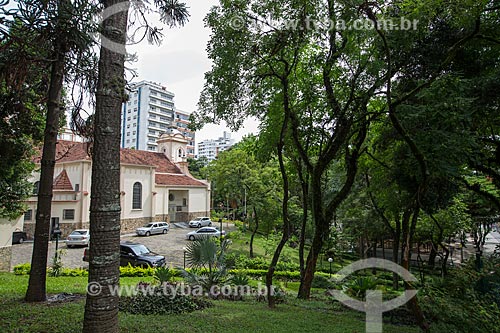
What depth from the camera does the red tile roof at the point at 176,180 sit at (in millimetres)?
30569

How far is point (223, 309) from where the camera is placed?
6652mm

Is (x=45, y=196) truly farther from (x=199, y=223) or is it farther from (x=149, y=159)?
(x=149, y=159)

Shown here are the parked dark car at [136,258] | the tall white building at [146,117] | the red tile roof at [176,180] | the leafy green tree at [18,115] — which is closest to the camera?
the leafy green tree at [18,115]

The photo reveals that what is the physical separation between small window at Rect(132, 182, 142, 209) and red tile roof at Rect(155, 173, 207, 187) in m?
2.33

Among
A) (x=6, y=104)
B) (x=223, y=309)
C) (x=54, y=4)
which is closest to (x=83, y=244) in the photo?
(x=6, y=104)

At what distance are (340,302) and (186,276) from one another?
4424 millimetres

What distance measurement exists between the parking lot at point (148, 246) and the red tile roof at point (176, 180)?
4.72 meters

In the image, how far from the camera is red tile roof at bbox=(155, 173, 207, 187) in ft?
100

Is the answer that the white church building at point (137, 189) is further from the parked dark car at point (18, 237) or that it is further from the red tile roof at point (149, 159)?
the parked dark car at point (18, 237)

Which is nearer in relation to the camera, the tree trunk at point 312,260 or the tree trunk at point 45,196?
the tree trunk at point 45,196

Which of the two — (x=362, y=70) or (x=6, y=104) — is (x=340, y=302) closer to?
(x=362, y=70)

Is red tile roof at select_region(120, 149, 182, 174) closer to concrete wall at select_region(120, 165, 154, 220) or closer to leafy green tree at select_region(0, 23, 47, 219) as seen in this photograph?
concrete wall at select_region(120, 165, 154, 220)

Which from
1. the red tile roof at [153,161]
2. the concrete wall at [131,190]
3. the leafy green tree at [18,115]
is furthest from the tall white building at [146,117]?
the leafy green tree at [18,115]

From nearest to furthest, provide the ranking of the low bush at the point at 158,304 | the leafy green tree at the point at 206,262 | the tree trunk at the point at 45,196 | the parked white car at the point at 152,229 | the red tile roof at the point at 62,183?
the low bush at the point at 158,304, the tree trunk at the point at 45,196, the leafy green tree at the point at 206,262, the red tile roof at the point at 62,183, the parked white car at the point at 152,229
